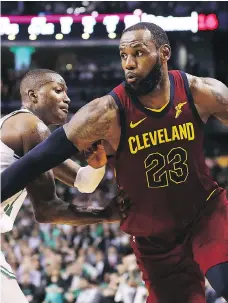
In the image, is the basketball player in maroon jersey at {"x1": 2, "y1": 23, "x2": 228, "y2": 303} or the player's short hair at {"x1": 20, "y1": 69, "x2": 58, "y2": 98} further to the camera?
the player's short hair at {"x1": 20, "y1": 69, "x2": 58, "y2": 98}

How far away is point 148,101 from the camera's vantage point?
3844mm

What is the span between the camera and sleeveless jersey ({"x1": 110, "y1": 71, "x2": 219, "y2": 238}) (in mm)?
3781

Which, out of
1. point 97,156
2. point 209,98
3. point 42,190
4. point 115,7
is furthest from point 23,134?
point 115,7

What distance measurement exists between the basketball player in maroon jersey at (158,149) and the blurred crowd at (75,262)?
4.00m

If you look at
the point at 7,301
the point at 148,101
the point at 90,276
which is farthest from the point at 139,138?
the point at 90,276

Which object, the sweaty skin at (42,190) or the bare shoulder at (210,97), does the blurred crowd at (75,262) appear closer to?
the sweaty skin at (42,190)

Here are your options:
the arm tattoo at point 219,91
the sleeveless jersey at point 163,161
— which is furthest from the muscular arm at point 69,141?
the arm tattoo at point 219,91

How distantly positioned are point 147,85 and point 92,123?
40cm

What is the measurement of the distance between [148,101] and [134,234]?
796 mm

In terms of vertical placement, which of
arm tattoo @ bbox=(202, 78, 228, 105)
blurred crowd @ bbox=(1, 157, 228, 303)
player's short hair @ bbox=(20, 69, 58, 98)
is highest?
arm tattoo @ bbox=(202, 78, 228, 105)

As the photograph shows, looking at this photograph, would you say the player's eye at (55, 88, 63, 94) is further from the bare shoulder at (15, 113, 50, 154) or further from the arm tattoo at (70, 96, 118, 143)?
the arm tattoo at (70, 96, 118, 143)

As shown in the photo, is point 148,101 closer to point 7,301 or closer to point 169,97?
point 169,97

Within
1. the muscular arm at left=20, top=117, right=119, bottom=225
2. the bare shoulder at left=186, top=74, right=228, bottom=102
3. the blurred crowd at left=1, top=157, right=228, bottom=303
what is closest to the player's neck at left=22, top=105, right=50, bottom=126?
the muscular arm at left=20, top=117, right=119, bottom=225

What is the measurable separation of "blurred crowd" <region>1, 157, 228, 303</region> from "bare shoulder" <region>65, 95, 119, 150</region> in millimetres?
4524
